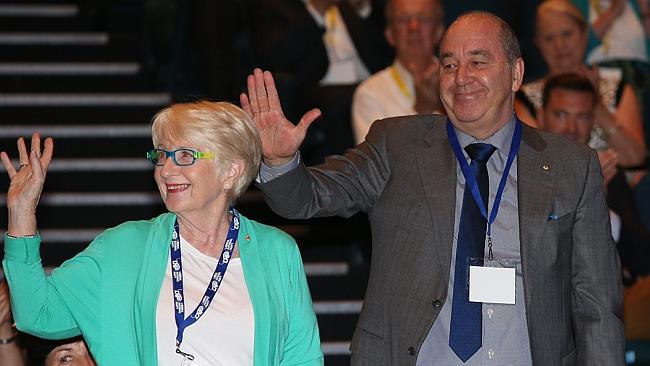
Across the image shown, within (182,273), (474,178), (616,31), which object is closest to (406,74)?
(616,31)

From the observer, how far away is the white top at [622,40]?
7.25m

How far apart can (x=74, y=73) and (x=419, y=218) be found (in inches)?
161

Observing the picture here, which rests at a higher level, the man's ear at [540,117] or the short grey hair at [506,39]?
the short grey hair at [506,39]

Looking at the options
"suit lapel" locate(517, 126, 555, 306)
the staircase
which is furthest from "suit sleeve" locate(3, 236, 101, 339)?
the staircase

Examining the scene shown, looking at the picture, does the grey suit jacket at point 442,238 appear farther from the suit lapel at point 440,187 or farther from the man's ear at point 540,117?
the man's ear at point 540,117

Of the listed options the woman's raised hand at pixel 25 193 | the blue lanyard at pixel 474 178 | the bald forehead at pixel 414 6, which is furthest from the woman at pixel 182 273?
the bald forehead at pixel 414 6

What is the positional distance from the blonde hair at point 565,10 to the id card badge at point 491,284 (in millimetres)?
3259

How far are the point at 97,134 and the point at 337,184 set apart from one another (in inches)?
135

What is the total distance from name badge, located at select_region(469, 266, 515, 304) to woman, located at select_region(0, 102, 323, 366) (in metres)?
0.48

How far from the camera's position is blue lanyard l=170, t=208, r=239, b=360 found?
335 centimetres

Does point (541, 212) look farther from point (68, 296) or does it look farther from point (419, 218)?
point (68, 296)

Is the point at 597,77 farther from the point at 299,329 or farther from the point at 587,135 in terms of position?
the point at 299,329

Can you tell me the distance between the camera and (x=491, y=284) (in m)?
3.63

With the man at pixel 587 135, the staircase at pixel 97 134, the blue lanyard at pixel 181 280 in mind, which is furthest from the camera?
the staircase at pixel 97 134
